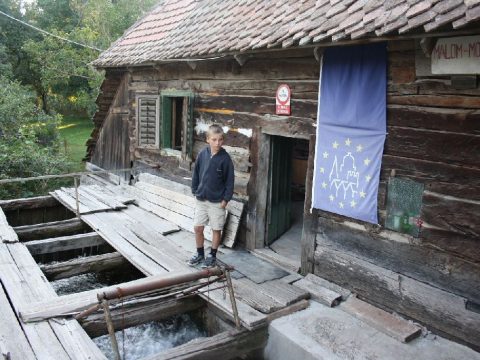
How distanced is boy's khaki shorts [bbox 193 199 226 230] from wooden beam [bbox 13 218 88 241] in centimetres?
339

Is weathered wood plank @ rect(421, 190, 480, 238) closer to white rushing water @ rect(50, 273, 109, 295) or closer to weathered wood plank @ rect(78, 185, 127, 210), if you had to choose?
white rushing water @ rect(50, 273, 109, 295)

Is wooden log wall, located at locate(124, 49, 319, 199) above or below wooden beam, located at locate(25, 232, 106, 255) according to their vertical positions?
above

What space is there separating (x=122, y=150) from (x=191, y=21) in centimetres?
424

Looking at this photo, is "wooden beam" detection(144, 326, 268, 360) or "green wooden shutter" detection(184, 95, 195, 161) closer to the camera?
"wooden beam" detection(144, 326, 268, 360)

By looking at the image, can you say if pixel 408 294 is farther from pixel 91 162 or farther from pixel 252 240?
pixel 91 162

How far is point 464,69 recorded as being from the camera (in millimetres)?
3811

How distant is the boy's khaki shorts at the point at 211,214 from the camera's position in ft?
19.2

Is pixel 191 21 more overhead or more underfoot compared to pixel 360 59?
more overhead

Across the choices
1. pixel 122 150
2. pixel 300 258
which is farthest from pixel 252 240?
pixel 122 150

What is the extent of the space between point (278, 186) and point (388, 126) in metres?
2.48

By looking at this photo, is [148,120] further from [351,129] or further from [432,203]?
[432,203]

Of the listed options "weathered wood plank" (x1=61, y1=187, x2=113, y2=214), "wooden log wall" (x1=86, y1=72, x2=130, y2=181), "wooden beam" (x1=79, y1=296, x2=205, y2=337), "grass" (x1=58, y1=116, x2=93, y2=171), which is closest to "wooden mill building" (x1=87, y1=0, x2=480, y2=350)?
"weathered wood plank" (x1=61, y1=187, x2=113, y2=214)

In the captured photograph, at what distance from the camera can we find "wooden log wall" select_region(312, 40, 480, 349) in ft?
13.6

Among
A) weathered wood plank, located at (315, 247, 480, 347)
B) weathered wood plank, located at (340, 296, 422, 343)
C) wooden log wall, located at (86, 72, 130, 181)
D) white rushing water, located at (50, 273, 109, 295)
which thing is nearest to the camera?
weathered wood plank, located at (315, 247, 480, 347)
